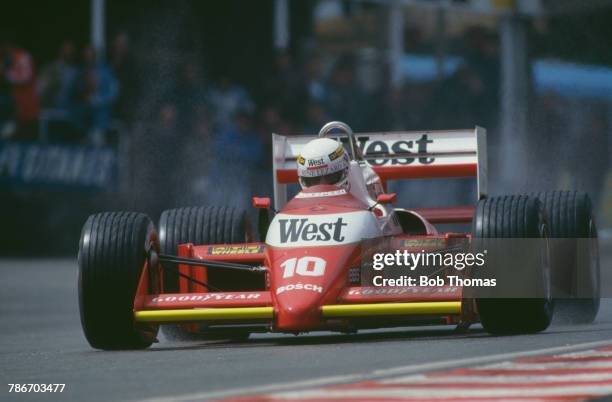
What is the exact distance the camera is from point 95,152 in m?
20.4

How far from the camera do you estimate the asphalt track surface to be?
21.9ft

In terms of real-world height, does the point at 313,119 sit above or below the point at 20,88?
below

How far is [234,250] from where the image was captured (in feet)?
31.2

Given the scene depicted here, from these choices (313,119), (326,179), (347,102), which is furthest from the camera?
(347,102)

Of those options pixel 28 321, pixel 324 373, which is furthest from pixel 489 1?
pixel 324 373

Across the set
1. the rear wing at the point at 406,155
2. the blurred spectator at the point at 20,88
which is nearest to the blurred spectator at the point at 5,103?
the blurred spectator at the point at 20,88

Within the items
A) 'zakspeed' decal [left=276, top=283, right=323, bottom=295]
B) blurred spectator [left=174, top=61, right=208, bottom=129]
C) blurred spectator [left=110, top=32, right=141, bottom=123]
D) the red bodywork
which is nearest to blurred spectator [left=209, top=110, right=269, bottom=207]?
blurred spectator [left=174, top=61, right=208, bottom=129]

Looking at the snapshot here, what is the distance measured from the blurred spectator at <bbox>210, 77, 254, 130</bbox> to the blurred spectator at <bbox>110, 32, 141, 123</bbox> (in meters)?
1.26

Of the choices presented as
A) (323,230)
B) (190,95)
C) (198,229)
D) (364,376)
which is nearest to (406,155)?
(198,229)

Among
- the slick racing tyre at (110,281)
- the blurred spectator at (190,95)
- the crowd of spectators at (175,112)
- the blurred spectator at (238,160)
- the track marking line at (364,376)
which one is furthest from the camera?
the blurred spectator at (190,95)

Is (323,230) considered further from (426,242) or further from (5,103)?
(5,103)

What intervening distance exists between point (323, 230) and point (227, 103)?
1336 centimetres

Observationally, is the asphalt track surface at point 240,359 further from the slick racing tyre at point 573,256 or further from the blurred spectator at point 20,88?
the blurred spectator at point 20,88

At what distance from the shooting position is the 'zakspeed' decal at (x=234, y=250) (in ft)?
30.9
